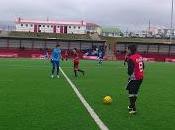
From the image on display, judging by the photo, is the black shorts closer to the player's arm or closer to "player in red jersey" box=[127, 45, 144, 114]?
"player in red jersey" box=[127, 45, 144, 114]

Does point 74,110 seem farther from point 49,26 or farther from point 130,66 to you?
point 49,26

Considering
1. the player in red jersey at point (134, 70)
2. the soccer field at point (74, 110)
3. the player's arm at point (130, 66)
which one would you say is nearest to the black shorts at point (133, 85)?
the player in red jersey at point (134, 70)

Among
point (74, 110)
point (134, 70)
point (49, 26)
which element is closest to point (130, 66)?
point (134, 70)

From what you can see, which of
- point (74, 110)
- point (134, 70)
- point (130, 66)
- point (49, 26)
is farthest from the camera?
point (49, 26)

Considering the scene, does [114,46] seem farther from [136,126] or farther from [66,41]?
[136,126]

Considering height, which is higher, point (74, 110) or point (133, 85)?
point (133, 85)

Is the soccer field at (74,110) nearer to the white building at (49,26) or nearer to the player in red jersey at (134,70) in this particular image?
the player in red jersey at (134,70)

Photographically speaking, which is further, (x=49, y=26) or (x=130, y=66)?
(x=49, y=26)

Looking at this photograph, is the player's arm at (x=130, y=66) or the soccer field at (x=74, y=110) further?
the player's arm at (x=130, y=66)

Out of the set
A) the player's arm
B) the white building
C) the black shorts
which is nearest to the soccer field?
the black shorts

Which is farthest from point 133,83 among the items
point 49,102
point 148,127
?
point 49,102

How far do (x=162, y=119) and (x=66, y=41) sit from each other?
242ft

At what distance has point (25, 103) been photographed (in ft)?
47.4

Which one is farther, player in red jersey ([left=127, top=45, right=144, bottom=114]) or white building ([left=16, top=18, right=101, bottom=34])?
white building ([left=16, top=18, right=101, bottom=34])
